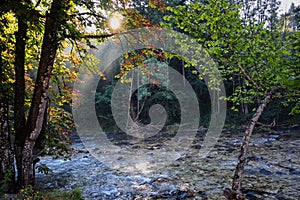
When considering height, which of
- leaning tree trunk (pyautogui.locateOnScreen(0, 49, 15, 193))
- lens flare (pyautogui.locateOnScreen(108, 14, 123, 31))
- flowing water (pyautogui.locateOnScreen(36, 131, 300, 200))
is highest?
lens flare (pyautogui.locateOnScreen(108, 14, 123, 31))

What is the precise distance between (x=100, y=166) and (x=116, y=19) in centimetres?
637

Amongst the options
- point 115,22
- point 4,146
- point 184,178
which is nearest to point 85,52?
point 115,22

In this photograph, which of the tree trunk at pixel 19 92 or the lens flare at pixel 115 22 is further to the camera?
the lens flare at pixel 115 22

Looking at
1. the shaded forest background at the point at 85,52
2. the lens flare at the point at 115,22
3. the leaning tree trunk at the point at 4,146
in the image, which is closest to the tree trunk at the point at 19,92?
the shaded forest background at the point at 85,52

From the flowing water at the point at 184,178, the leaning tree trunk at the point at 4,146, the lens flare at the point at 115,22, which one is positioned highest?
the lens flare at the point at 115,22

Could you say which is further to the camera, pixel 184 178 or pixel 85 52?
pixel 184 178

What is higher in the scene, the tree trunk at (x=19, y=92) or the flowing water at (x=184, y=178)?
the tree trunk at (x=19, y=92)

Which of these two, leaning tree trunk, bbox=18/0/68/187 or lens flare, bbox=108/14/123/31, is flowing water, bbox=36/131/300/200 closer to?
leaning tree trunk, bbox=18/0/68/187

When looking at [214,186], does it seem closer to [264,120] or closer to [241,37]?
[241,37]

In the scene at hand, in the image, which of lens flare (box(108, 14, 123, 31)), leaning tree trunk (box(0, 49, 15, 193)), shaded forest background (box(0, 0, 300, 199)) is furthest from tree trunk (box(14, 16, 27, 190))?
lens flare (box(108, 14, 123, 31))

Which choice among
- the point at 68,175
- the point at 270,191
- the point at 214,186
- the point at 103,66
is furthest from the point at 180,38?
the point at 103,66

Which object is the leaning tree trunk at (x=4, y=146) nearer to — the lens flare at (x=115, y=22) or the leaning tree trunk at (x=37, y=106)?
the leaning tree trunk at (x=37, y=106)

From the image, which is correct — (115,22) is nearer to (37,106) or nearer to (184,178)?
(37,106)

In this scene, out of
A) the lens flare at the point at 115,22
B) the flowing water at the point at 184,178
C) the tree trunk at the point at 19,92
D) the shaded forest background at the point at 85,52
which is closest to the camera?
the shaded forest background at the point at 85,52
